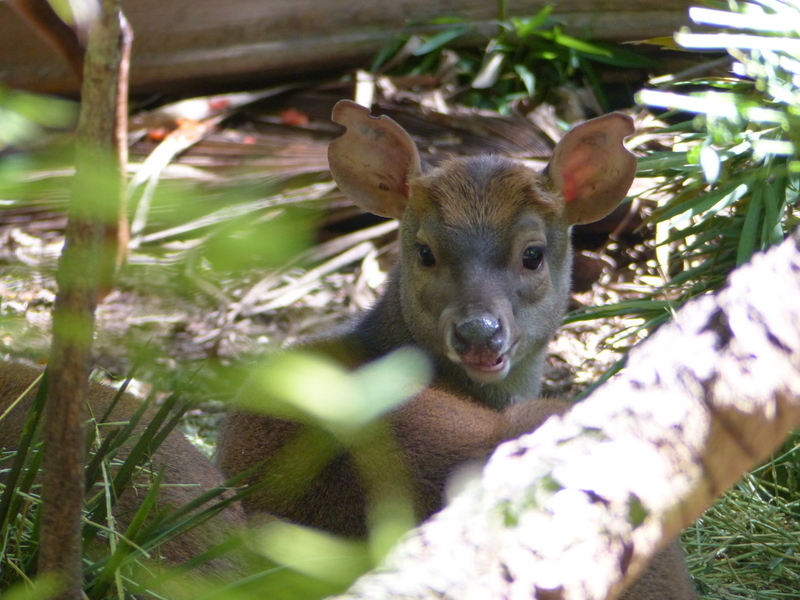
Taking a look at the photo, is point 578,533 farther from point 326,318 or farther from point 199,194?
point 326,318

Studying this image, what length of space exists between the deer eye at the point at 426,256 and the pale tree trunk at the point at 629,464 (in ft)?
6.90

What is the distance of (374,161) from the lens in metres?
4.25

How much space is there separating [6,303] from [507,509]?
504 cm

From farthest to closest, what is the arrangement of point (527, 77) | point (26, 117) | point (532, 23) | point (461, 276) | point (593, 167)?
point (527, 77), point (532, 23), point (593, 167), point (461, 276), point (26, 117)

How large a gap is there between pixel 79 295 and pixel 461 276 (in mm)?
2428

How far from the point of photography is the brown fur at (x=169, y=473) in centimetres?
253

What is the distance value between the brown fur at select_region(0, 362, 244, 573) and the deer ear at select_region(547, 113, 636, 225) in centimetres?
211

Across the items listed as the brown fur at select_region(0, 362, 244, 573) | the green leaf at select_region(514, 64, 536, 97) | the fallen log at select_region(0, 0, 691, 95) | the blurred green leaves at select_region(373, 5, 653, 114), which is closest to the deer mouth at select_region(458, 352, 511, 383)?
the brown fur at select_region(0, 362, 244, 573)

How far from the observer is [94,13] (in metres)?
1.61

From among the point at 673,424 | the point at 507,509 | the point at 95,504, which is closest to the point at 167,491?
the point at 95,504

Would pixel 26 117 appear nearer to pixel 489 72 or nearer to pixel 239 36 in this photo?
pixel 489 72

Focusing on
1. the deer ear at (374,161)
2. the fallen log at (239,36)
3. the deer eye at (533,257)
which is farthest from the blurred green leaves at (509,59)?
the deer eye at (533,257)

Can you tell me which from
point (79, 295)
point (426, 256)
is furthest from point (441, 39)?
point (79, 295)

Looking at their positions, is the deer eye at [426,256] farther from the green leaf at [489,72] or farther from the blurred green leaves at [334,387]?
the green leaf at [489,72]
